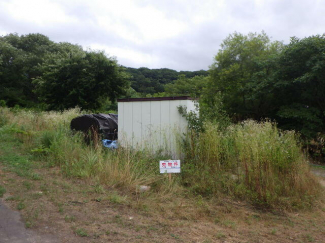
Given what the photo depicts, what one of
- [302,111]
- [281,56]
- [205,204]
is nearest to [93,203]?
[205,204]

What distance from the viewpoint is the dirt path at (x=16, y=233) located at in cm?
341

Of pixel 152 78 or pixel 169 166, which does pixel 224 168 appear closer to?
pixel 169 166

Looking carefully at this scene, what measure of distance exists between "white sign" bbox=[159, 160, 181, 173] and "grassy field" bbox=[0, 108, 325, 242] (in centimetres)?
39

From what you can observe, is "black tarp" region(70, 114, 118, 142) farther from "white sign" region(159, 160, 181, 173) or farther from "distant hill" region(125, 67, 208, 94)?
"distant hill" region(125, 67, 208, 94)

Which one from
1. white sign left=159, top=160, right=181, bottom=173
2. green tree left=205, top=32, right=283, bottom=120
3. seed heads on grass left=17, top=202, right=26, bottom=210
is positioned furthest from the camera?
green tree left=205, top=32, right=283, bottom=120

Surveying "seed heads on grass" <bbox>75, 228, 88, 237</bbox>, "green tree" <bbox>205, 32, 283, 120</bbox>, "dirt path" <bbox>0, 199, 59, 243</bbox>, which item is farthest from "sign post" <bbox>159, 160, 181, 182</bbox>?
"green tree" <bbox>205, 32, 283, 120</bbox>

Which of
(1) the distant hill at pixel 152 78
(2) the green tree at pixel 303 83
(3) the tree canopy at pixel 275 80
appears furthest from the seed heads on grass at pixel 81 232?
(1) the distant hill at pixel 152 78

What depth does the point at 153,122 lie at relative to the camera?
7.43 m

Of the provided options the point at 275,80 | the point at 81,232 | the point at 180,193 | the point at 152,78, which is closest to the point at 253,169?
the point at 180,193

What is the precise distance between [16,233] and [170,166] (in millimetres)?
2589

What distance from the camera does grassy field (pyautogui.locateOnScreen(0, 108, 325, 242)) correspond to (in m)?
3.95

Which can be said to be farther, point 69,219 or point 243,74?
point 243,74

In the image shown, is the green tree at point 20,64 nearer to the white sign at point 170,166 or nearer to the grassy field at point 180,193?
the grassy field at point 180,193

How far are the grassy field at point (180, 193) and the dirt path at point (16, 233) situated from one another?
0.37 ft
